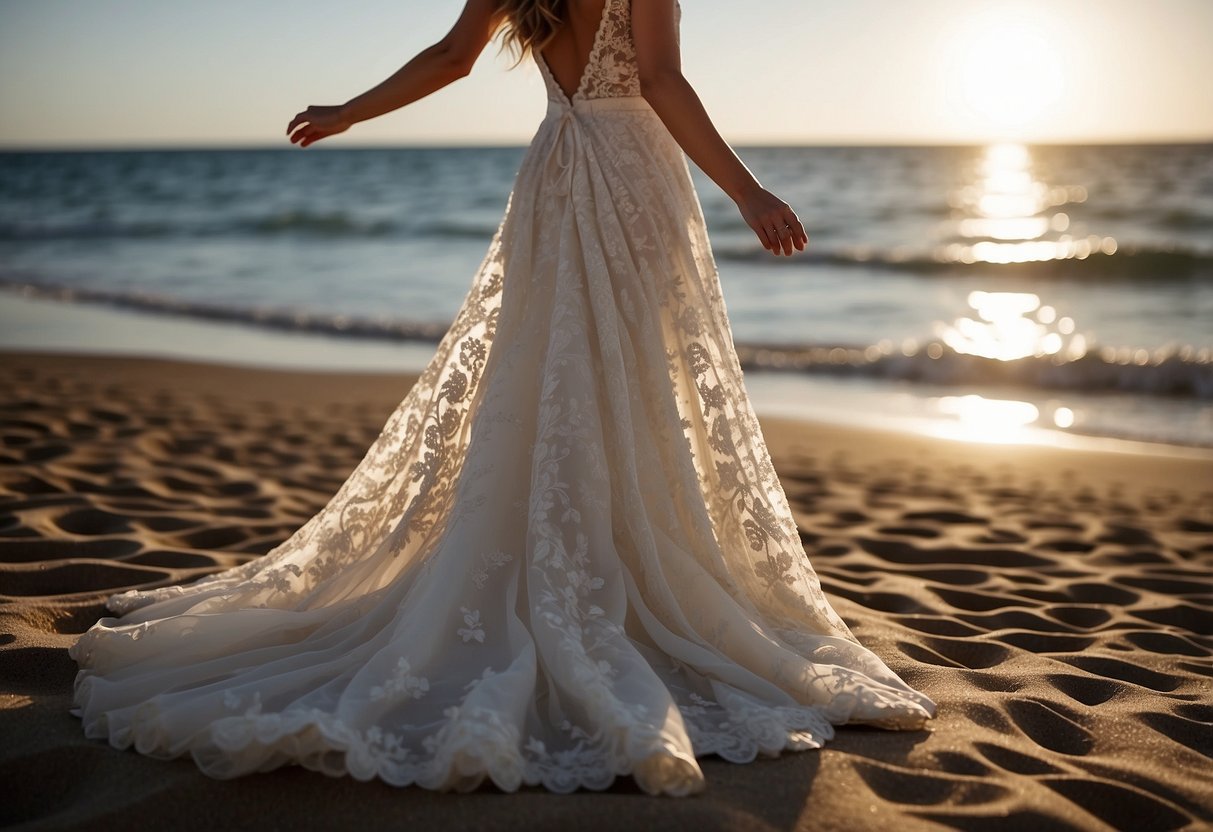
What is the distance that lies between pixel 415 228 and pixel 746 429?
2148 cm

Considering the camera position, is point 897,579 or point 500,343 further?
point 897,579

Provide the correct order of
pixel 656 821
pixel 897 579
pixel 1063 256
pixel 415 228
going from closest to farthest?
1. pixel 656 821
2. pixel 897 579
3. pixel 1063 256
4. pixel 415 228

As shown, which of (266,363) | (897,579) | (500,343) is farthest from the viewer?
(266,363)

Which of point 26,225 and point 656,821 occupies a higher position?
point 26,225

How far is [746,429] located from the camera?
9.38 feet

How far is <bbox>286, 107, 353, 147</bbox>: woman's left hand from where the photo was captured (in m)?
2.75

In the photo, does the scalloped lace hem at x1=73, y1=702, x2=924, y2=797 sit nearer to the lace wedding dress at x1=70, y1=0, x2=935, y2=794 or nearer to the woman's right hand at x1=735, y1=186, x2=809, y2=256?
the lace wedding dress at x1=70, y1=0, x2=935, y2=794

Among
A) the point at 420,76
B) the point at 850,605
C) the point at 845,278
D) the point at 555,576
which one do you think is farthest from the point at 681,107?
the point at 845,278

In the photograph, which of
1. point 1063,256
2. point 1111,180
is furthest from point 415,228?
point 1111,180

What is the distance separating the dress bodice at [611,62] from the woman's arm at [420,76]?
19 cm

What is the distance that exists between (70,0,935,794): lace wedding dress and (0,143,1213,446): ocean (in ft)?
19.0

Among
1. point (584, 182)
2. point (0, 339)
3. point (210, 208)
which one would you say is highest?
point (210, 208)

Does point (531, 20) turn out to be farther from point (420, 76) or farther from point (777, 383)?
point (777, 383)

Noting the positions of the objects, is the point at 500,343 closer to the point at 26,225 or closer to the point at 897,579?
the point at 897,579
